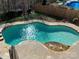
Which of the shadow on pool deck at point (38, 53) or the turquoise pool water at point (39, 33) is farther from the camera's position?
the turquoise pool water at point (39, 33)

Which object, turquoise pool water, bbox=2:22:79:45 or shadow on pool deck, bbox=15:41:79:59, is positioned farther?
turquoise pool water, bbox=2:22:79:45

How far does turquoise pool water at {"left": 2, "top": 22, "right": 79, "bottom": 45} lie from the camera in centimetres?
1759

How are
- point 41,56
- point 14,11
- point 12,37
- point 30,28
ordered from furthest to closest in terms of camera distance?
1. point 14,11
2. point 30,28
3. point 12,37
4. point 41,56

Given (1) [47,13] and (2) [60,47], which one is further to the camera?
(1) [47,13]

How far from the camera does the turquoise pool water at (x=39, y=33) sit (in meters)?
17.6

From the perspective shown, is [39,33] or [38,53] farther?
[39,33]

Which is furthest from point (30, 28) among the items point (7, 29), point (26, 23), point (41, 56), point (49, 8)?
point (41, 56)

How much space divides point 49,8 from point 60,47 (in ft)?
24.5

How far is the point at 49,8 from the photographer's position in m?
21.8

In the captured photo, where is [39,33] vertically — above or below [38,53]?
below

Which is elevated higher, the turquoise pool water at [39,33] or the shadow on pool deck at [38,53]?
the shadow on pool deck at [38,53]

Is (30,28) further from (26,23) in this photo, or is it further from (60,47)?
(60,47)

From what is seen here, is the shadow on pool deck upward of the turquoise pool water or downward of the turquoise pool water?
upward

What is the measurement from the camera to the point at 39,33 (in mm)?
18969
